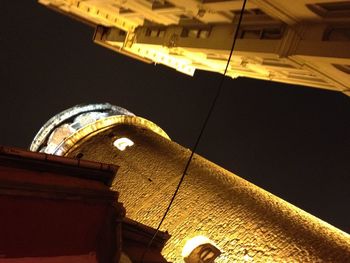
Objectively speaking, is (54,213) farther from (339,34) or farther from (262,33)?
(262,33)

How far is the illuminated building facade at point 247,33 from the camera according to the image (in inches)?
387

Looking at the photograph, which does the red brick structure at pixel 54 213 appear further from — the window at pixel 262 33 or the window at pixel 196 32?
the window at pixel 196 32

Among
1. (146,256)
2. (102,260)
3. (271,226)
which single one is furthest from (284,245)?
(102,260)

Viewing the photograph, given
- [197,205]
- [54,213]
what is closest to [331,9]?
[197,205]

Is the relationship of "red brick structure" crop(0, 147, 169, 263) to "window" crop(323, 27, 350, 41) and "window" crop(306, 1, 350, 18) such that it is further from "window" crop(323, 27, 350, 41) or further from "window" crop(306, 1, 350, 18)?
"window" crop(306, 1, 350, 18)

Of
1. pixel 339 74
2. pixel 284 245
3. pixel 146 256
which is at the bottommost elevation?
pixel 146 256

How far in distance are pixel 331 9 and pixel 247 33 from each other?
3.44 meters

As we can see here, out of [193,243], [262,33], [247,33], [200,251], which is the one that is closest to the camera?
[200,251]

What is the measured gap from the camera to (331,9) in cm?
978

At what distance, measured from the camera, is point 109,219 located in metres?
7.88

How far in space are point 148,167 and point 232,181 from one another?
2.37m

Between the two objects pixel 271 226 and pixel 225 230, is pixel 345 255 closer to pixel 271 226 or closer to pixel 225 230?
pixel 271 226

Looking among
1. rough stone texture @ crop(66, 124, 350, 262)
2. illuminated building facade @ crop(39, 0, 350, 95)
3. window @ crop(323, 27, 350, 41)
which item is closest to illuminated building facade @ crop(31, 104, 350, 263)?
rough stone texture @ crop(66, 124, 350, 262)

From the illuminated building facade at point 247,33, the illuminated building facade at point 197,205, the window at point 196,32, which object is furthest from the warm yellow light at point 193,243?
the window at point 196,32
